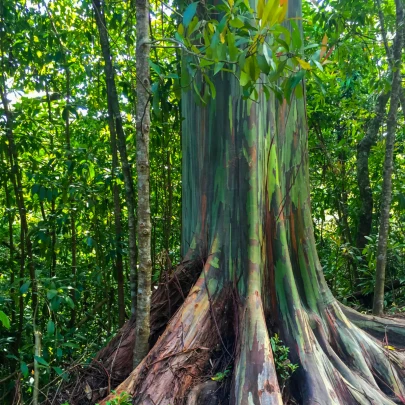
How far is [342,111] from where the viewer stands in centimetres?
732

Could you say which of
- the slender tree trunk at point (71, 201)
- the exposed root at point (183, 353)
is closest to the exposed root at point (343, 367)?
the exposed root at point (183, 353)

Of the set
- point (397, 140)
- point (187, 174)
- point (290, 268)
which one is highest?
point (397, 140)

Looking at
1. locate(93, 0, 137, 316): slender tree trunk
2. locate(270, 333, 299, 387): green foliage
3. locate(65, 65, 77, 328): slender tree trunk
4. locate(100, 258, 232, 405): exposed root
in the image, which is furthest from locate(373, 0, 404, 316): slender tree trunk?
locate(65, 65, 77, 328): slender tree trunk

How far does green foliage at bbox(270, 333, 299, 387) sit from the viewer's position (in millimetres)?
3088

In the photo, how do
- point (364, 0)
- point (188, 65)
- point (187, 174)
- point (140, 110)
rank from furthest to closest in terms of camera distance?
point (364, 0)
point (187, 174)
point (140, 110)
point (188, 65)

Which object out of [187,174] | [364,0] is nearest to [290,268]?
[187,174]

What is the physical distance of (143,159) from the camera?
278cm

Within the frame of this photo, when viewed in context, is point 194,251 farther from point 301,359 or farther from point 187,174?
point 301,359

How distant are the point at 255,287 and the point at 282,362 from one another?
0.56 meters

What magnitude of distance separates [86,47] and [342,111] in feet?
13.6

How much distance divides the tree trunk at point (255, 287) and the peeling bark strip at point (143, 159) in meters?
0.36

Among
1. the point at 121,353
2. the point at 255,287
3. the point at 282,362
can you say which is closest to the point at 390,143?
the point at 255,287

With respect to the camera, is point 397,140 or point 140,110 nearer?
point 140,110

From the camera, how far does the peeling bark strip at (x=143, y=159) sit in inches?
105
